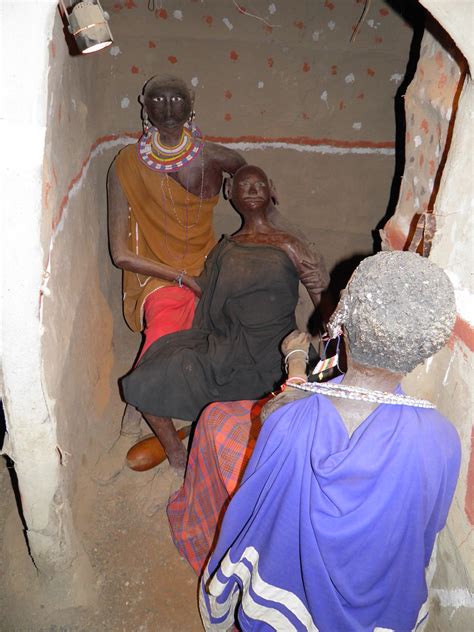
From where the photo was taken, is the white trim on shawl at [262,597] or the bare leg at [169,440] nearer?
the white trim on shawl at [262,597]

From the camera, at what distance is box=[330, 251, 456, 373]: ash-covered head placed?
4.02 ft

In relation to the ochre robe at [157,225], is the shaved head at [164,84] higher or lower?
higher

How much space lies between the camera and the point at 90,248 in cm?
291

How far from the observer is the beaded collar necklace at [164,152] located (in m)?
3.02

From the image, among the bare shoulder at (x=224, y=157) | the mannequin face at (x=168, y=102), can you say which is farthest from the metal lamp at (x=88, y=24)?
the bare shoulder at (x=224, y=157)

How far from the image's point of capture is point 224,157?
3170mm

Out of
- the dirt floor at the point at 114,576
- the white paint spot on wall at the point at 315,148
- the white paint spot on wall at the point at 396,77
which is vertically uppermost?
the white paint spot on wall at the point at 396,77

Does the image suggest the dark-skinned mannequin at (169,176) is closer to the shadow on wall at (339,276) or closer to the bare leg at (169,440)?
the bare leg at (169,440)

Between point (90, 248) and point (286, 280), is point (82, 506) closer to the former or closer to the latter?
point (90, 248)

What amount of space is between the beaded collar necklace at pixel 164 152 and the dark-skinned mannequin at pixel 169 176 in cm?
3

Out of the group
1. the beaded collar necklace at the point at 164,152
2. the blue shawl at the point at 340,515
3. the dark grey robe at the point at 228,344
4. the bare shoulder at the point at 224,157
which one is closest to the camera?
the blue shawl at the point at 340,515

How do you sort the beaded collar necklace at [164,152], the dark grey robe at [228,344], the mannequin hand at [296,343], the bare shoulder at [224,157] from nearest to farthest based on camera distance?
the mannequin hand at [296,343] < the dark grey robe at [228,344] < the beaded collar necklace at [164,152] < the bare shoulder at [224,157]

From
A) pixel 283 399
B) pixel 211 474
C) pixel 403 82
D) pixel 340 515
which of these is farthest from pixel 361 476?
pixel 403 82

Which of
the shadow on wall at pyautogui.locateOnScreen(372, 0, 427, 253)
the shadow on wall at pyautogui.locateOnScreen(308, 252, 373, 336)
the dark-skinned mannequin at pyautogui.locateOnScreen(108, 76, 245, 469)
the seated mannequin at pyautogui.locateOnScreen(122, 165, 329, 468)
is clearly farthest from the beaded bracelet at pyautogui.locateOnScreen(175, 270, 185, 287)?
the shadow on wall at pyautogui.locateOnScreen(372, 0, 427, 253)
